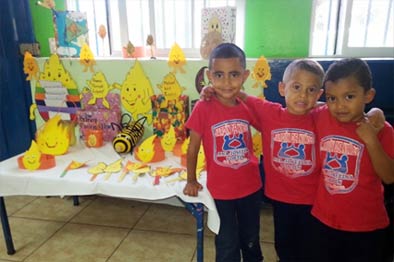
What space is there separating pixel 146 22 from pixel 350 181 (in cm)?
192

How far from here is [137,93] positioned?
6.69ft

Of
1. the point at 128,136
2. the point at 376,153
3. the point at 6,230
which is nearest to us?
the point at 376,153

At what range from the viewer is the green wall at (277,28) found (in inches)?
75.2

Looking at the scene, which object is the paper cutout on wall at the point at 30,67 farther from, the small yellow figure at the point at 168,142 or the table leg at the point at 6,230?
the small yellow figure at the point at 168,142

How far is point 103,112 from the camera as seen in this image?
205cm

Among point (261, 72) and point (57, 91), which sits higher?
point (261, 72)

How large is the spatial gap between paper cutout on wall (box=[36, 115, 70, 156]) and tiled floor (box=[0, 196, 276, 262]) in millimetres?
582

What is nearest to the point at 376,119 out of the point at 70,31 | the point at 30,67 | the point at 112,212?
the point at 112,212

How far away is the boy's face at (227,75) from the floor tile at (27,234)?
59.7 inches

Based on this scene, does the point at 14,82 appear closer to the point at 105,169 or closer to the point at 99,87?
the point at 99,87

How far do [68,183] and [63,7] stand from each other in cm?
168

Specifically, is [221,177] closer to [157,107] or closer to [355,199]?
[355,199]

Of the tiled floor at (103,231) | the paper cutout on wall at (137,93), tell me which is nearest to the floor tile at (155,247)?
the tiled floor at (103,231)

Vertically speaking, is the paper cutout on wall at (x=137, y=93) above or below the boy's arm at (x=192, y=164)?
above
